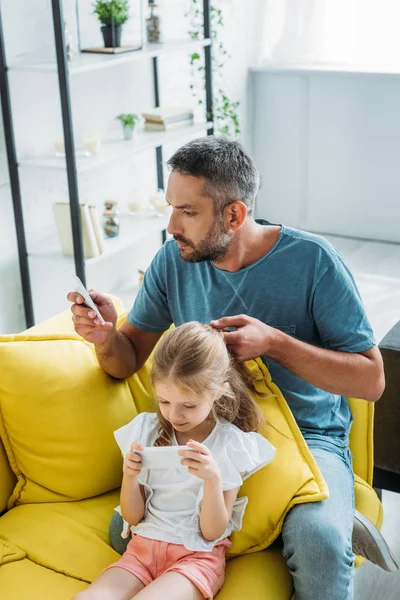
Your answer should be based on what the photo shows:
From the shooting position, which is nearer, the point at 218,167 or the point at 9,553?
the point at 9,553

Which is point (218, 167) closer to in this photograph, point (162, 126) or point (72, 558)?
point (72, 558)

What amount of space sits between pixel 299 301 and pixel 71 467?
635 mm

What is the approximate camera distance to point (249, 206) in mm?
1893

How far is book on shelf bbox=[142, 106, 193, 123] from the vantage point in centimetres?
382

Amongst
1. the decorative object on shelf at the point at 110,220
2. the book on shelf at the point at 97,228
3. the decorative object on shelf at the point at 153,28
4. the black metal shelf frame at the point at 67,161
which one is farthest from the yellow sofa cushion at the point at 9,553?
the decorative object on shelf at the point at 153,28

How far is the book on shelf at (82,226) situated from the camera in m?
3.32

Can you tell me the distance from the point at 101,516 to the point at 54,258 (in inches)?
65.9

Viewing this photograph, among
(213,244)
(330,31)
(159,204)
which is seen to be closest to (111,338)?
(213,244)

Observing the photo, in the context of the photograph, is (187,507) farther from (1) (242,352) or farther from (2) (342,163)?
(2) (342,163)

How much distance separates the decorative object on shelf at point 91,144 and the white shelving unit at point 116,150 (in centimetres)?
2

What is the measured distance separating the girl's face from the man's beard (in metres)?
0.37

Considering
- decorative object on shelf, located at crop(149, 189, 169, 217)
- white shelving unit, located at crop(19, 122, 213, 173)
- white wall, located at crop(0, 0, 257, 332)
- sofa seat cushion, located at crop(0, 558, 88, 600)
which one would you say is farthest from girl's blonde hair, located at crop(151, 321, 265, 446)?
decorative object on shelf, located at crop(149, 189, 169, 217)

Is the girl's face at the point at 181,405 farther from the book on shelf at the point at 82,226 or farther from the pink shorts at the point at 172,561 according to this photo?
the book on shelf at the point at 82,226

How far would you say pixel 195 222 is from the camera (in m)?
1.83
